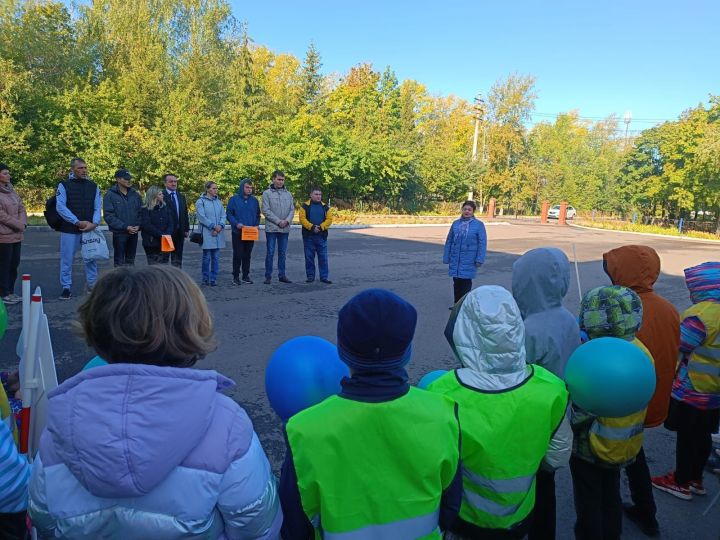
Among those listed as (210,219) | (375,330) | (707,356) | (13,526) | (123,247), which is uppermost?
(375,330)

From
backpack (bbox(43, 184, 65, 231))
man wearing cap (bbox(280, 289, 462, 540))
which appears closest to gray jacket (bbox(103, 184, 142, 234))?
backpack (bbox(43, 184, 65, 231))

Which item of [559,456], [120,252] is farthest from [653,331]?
[120,252]

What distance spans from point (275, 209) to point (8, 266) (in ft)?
15.0

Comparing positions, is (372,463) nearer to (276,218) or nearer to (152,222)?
(152,222)

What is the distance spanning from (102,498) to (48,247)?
13.6m

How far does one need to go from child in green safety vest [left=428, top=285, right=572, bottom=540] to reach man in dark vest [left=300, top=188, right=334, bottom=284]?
320 inches

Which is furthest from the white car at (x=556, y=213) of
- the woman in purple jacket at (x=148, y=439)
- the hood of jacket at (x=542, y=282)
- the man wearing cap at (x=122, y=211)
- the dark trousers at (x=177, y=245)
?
the woman in purple jacket at (x=148, y=439)

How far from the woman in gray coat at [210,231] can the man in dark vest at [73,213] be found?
1953mm

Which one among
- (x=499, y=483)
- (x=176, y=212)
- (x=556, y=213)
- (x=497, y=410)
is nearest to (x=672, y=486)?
(x=499, y=483)

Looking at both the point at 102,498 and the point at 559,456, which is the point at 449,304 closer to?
the point at 559,456

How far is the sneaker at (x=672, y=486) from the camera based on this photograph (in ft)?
11.0

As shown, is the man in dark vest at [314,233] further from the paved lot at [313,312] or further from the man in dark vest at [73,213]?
the man in dark vest at [73,213]

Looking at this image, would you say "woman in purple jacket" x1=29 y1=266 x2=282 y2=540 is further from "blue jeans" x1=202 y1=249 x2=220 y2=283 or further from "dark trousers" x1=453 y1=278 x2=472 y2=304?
"blue jeans" x1=202 y1=249 x2=220 y2=283

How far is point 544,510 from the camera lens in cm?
260
